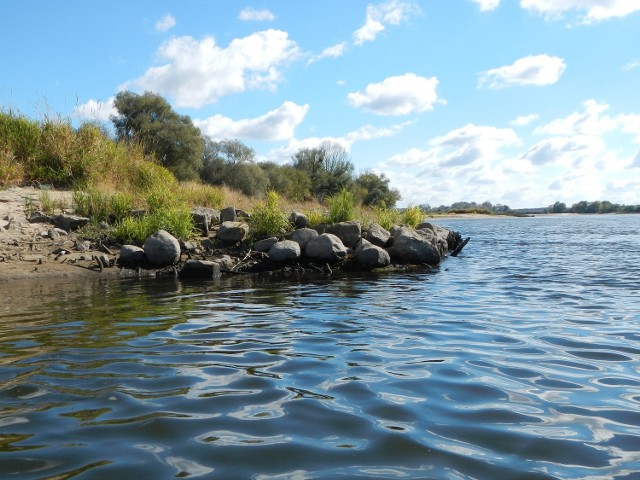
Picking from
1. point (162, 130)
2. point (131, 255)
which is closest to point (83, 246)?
point (131, 255)

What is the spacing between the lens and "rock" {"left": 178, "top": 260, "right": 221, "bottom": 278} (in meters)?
11.1

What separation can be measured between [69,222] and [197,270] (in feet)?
12.6

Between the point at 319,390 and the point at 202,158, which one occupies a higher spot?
the point at 202,158

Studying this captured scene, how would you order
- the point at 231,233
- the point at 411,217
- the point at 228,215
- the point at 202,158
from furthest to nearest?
1. the point at 202,158
2. the point at 411,217
3. the point at 228,215
4. the point at 231,233

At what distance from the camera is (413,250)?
13.7 metres

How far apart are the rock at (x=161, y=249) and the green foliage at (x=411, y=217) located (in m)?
10.1

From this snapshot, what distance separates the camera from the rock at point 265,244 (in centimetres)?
1270

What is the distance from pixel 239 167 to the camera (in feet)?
107

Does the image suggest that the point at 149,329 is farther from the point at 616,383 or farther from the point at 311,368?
the point at 616,383

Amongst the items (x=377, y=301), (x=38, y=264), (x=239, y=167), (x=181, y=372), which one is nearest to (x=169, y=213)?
(x=38, y=264)

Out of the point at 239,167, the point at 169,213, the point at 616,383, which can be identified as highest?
the point at 239,167

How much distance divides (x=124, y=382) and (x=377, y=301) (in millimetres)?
4822

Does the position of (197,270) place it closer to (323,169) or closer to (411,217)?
(411,217)

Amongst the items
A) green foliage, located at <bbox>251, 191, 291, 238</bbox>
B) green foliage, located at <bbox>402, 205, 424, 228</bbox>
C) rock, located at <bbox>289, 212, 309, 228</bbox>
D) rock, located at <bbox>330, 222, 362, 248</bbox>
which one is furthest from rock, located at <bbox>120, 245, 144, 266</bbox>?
green foliage, located at <bbox>402, 205, 424, 228</bbox>
